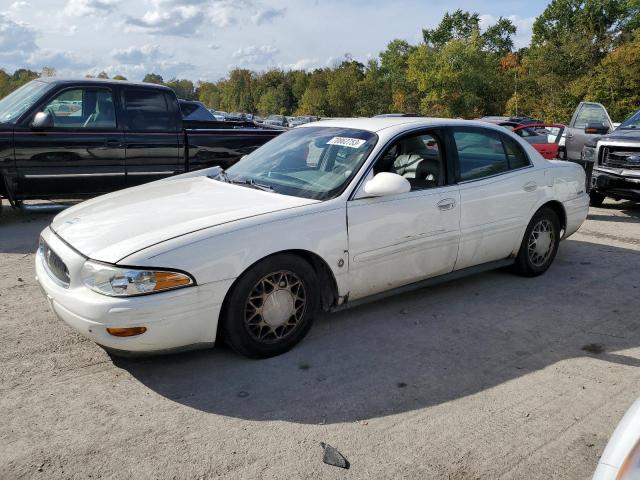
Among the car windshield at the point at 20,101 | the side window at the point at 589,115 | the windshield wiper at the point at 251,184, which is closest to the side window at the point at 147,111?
the car windshield at the point at 20,101

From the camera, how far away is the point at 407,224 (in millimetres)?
4172

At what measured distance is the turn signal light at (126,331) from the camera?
3.11 m

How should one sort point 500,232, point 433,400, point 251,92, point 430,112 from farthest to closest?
point 251,92 → point 430,112 → point 500,232 → point 433,400

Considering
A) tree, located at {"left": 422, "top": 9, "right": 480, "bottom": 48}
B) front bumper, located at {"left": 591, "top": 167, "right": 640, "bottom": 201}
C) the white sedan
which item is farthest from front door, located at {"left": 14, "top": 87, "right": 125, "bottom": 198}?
tree, located at {"left": 422, "top": 9, "right": 480, "bottom": 48}

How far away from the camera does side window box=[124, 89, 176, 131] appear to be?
7867 mm

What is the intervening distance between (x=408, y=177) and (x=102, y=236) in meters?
2.32

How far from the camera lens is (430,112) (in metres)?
54.5

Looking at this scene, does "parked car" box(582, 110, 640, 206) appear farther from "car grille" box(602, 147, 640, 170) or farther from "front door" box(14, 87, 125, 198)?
"front door" box(14, 87, 125, 198)

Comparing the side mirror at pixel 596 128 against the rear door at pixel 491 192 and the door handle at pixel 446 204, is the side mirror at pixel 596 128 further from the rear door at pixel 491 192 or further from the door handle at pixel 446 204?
the door handle at pixel 446 204

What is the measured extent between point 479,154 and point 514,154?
53cm

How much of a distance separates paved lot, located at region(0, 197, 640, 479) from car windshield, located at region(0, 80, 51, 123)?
349 cm

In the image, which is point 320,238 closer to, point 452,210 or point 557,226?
point 452,210

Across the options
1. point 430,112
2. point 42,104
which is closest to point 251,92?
point 430,112

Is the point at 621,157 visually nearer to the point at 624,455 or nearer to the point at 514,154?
the point at 514,154
